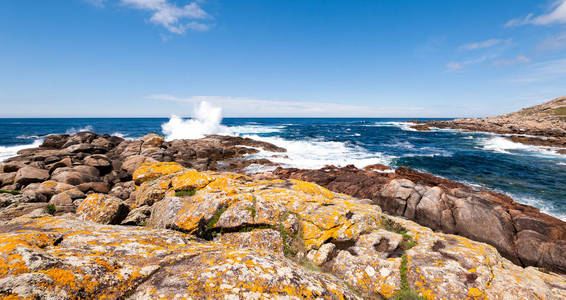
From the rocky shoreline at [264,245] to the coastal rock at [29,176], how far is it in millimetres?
5120

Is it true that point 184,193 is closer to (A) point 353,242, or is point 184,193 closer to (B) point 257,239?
(B) point 257,239

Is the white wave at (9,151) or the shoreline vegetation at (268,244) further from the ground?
the shoreline vegetation at (268,244)

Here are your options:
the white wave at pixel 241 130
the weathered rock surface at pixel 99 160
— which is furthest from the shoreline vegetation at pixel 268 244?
the white wave at pixel 241 130

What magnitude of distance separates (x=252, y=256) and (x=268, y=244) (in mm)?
2955

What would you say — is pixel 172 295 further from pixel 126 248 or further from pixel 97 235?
pixel 97 235

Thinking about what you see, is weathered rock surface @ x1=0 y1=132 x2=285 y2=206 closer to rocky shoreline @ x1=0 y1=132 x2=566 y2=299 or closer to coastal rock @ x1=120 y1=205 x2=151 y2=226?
rocky shoreline @ x1=0 y1=132 x2=566 y2=299

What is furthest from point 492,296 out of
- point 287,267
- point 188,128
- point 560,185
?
point 188,128

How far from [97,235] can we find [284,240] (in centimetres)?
512

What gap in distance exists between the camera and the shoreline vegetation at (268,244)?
364 cm

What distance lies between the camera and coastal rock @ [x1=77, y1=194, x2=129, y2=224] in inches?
342

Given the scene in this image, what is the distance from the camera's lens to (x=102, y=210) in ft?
29.3

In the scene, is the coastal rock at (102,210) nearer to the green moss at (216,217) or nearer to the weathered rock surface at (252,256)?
the weathered rock surface at (252,256)

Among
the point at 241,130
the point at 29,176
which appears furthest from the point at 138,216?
the point at 241,130

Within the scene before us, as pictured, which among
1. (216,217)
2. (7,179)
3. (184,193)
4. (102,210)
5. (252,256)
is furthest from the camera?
(7,179)
